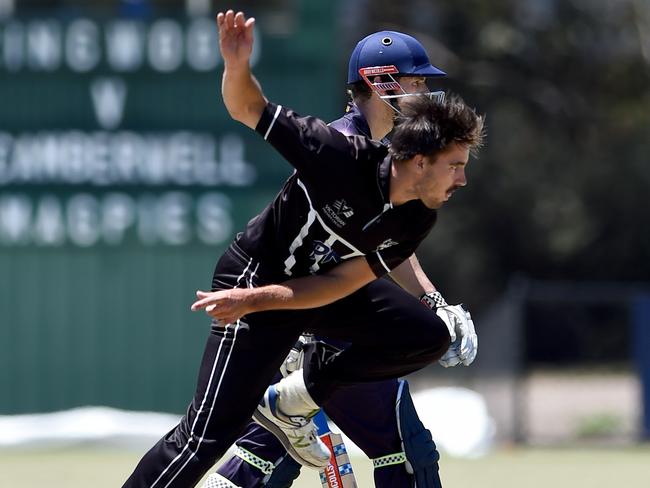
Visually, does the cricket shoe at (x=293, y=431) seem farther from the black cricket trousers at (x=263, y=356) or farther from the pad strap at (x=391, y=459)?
the pad strap at (x=391, y=459)

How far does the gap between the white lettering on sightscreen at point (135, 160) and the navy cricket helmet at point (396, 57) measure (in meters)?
7.03

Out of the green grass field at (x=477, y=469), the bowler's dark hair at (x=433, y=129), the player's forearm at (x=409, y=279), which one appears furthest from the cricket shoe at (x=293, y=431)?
the green grass field at (x=477, y=469)

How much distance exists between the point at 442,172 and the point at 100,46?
8.36 m

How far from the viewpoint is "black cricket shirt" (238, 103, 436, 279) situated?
5.31 meters

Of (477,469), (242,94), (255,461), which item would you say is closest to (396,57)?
(242,94)

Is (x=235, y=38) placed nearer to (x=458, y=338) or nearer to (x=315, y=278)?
(x=315, y=278)

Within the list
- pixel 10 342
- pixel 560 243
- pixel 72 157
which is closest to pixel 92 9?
pixel 72 157

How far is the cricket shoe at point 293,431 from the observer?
5832 millimetres

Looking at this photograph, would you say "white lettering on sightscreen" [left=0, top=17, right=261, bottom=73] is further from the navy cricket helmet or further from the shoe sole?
the shoe sole

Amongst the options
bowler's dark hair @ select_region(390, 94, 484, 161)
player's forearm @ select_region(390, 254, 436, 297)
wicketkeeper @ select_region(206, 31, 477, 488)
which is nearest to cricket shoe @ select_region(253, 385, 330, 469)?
wicketkeeper @ select_region(206, 31, 477, 488)

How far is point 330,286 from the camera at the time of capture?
18.0 ft

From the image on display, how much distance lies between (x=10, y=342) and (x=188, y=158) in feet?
8.01

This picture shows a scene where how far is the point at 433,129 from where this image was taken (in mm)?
5375

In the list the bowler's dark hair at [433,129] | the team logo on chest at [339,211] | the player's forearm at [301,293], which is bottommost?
the player's forearm at [301,293]
